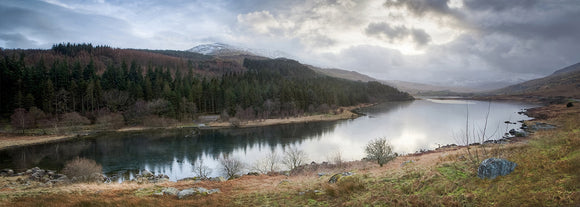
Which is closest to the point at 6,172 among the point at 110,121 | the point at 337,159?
the point at 110,121

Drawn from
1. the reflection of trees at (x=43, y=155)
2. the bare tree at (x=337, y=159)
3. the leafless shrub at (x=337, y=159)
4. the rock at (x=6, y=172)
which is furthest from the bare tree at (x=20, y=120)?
the bare tree at (x=337, y=159)

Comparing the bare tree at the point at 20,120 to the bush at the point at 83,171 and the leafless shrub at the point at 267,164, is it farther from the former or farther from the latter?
the leafless shrub at the point at 267,164

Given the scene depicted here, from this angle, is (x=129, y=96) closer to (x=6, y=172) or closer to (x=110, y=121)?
(x=110, y=121)

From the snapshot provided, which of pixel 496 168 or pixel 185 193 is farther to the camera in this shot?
pixel 185 193

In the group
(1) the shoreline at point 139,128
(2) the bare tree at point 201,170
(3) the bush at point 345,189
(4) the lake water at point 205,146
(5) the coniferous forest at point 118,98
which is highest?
(5) the coniferous forest at point 118,98

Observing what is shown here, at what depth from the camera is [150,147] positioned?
1699 inches

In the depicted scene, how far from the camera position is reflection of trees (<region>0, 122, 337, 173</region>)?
33781 mm

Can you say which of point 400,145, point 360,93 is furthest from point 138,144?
point 360,93

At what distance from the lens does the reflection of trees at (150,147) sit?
33.8 m

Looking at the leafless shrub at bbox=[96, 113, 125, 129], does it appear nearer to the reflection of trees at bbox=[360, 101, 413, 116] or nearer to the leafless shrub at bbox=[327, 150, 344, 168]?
the leafless shrub at bbox=[327, 150, 344, 168]


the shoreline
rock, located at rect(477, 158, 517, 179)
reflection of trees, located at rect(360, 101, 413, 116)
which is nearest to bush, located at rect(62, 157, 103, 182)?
the shoreline

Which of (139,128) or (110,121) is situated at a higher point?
(110,121)

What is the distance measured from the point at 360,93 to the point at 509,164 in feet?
429

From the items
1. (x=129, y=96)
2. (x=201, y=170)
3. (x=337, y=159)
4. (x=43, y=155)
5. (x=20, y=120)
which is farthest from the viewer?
(x=129, y=96)
